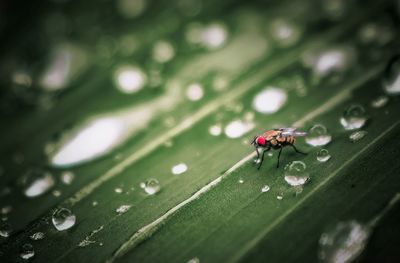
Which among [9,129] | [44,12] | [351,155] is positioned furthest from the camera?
[44,12]

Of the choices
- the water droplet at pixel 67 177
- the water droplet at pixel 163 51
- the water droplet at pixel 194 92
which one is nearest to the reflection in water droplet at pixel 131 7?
the water droplet at pixel 163 51

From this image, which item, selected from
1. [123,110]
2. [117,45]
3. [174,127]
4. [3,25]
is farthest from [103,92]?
[3,25]

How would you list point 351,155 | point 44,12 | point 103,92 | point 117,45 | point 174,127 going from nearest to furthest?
point 351,155
point 174,127
point 103,92
point 117,45
point 44,12

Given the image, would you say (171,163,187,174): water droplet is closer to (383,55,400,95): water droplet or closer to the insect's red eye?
the insect's red eye

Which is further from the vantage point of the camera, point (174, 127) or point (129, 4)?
point (129, 4)

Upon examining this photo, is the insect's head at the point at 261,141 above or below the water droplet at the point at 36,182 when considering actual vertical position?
below

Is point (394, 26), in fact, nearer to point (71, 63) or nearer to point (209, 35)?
point (209, 35)

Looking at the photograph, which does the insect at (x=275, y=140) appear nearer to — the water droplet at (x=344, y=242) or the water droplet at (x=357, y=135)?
the water droplet at (x=357, y=135)
